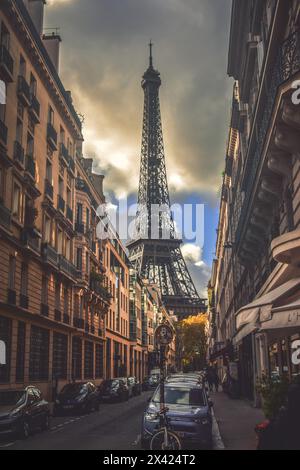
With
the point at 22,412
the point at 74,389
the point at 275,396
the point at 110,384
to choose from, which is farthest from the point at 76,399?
the point at 275,396

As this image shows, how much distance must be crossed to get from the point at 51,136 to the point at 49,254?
27.5ft

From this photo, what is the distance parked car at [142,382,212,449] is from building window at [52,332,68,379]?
22.5 meters

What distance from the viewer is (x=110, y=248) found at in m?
61.9

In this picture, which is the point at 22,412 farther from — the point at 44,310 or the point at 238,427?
the point at 44,310

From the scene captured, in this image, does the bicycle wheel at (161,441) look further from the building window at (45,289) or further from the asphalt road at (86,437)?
the building window at (45,289)

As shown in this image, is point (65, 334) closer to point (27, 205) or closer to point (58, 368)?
point (58, 368)

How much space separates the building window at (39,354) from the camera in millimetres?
32944

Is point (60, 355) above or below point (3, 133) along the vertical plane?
below

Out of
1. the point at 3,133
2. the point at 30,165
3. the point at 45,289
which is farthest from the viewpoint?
the point at 45,289

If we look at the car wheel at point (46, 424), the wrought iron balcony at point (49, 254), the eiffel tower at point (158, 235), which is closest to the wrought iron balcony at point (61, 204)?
the wrought iron balcony at point (49, 254)

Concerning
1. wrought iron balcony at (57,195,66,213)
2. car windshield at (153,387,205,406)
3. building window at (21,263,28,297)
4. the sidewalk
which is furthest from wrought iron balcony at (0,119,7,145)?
the sidewalk

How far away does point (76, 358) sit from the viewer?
44.9 meters

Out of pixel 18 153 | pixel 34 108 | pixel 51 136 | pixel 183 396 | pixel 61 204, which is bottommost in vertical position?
pixel 183 396

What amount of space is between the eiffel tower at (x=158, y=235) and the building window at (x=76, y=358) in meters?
75.9
